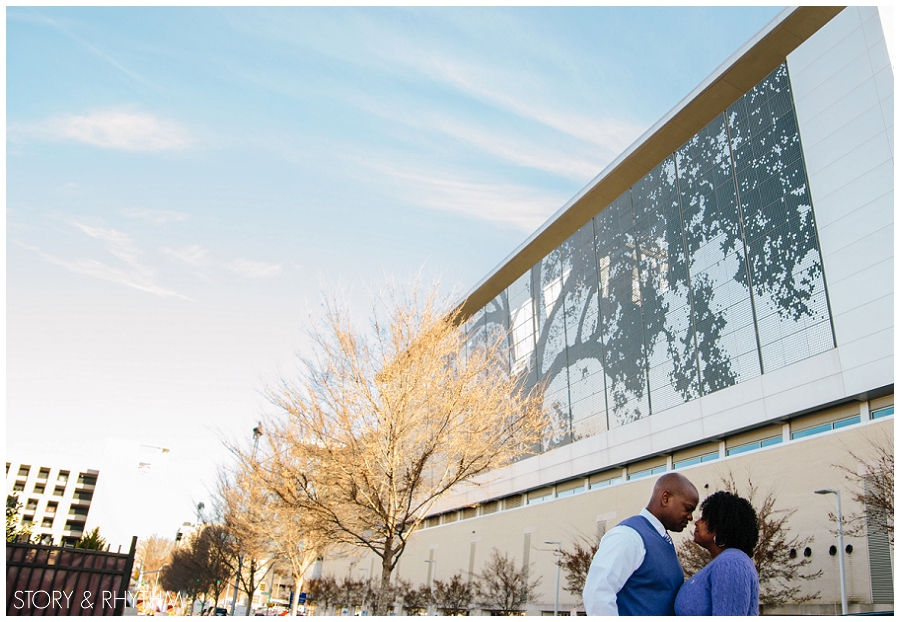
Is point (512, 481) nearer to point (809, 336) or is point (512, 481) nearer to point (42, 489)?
point (809, 336)

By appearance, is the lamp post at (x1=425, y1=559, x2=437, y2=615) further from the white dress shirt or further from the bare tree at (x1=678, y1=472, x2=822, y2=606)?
the white dress shirt

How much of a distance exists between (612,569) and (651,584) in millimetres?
276

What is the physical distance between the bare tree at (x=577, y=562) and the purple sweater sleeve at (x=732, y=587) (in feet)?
105

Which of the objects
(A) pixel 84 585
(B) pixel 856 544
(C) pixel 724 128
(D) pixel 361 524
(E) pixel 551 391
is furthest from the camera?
(E) pixel 551 391

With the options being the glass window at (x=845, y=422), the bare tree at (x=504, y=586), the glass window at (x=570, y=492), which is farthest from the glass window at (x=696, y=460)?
the bare tree at (x=504, y=586)

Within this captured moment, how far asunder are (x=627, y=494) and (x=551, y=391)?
33.6 ft

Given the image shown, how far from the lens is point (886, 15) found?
2709cm

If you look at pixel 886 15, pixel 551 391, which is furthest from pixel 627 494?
pixel 886 15

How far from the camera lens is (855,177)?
27.3 meters

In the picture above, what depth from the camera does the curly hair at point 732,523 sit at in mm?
3244

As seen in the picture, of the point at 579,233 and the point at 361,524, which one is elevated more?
the point at 579,233

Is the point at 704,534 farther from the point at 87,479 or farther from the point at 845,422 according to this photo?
the point at 87,479

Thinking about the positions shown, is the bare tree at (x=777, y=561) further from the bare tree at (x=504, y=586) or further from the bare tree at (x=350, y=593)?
the bare tree at (x=350, y=593)

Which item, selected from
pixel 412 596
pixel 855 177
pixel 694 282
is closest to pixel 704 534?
pixel 855 177
